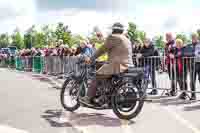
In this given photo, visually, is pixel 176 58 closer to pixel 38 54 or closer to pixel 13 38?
pixel 38 54

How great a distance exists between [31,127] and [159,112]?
3.04 metres

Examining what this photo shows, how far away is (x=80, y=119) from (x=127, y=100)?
1.00m

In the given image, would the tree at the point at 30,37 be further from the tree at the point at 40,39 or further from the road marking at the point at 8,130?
the road marking at the point at 8,130

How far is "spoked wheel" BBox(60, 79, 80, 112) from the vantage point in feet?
34.7

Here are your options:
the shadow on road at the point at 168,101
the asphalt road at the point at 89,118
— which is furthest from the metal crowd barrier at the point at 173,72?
the asphalt road at the point at 89,118

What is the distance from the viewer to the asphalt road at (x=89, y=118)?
8.71 m

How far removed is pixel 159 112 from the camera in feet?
35.2

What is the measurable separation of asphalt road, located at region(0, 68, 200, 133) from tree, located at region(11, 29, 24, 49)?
98.6 m

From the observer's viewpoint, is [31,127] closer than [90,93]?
Yes

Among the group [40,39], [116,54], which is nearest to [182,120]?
[116,54]

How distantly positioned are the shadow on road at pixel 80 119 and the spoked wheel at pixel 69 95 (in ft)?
0.73

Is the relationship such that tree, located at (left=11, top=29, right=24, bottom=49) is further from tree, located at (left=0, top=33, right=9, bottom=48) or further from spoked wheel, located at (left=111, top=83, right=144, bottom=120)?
spoked wheel, located at (left=111, top=83, right=144, bottom=120)

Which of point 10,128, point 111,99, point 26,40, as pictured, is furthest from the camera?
point 26,40

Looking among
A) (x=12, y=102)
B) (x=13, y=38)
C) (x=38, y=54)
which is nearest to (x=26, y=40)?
(x=13, y=38)
